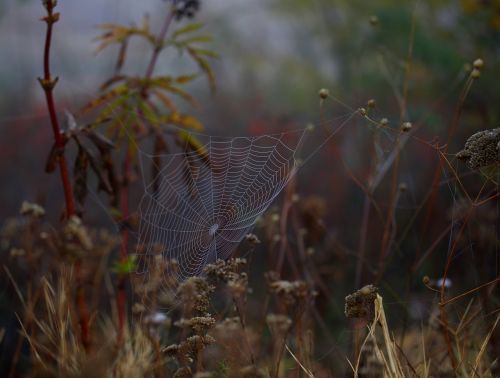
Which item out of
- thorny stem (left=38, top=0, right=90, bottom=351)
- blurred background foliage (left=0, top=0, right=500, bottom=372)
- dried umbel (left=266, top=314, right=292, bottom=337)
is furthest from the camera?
blurred background foliage (left=0, top=0, right=500, bottom=372)

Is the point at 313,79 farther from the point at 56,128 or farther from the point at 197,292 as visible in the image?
the point at 197,292

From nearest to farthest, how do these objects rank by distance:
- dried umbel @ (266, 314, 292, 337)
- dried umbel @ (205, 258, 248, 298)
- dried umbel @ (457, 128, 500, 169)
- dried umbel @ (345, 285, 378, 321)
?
dried umbel @ (457, 128, 500, 169)
dried umbel @ (345, 285, 378, 321)
dried umbel @ (205, 258, 248, 298)
dried umbel @ (266, 314, 292, 337)

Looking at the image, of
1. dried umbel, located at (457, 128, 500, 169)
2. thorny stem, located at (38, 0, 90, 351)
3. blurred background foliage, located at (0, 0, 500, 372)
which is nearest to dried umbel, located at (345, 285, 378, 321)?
dried umbel, located at (457, 128, 500, 169)

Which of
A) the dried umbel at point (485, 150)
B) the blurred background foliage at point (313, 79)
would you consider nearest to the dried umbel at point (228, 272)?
the dried umbel at point (485, 150)

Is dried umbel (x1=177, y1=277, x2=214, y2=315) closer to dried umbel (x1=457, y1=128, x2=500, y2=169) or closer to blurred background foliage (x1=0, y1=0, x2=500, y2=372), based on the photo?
dried umbel (x1=457, y1=128, x2=500, y2=169)

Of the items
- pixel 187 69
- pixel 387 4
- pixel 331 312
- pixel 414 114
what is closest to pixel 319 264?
pixel 331 312

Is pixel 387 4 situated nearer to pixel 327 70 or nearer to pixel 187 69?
pixel 327 70

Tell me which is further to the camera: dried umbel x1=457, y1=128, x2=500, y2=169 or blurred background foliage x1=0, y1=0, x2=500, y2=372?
blurred background foliage x1=0, y1=0, x2=500, y2=372

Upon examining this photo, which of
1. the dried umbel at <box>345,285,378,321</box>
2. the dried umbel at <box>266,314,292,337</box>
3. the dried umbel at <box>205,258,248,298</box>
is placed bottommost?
the dried umbel at <box>266,314,292,337</box>

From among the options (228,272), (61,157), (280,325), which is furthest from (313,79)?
(228,272)

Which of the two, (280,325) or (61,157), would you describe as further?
(280,325)

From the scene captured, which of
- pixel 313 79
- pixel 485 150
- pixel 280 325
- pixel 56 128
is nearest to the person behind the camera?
pixel 485 150

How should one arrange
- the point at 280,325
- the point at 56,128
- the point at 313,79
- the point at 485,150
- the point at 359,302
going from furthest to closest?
the point at 313,79
the point at 280,325
the point at 56,128
the point at 359,302
the point at 485,150
